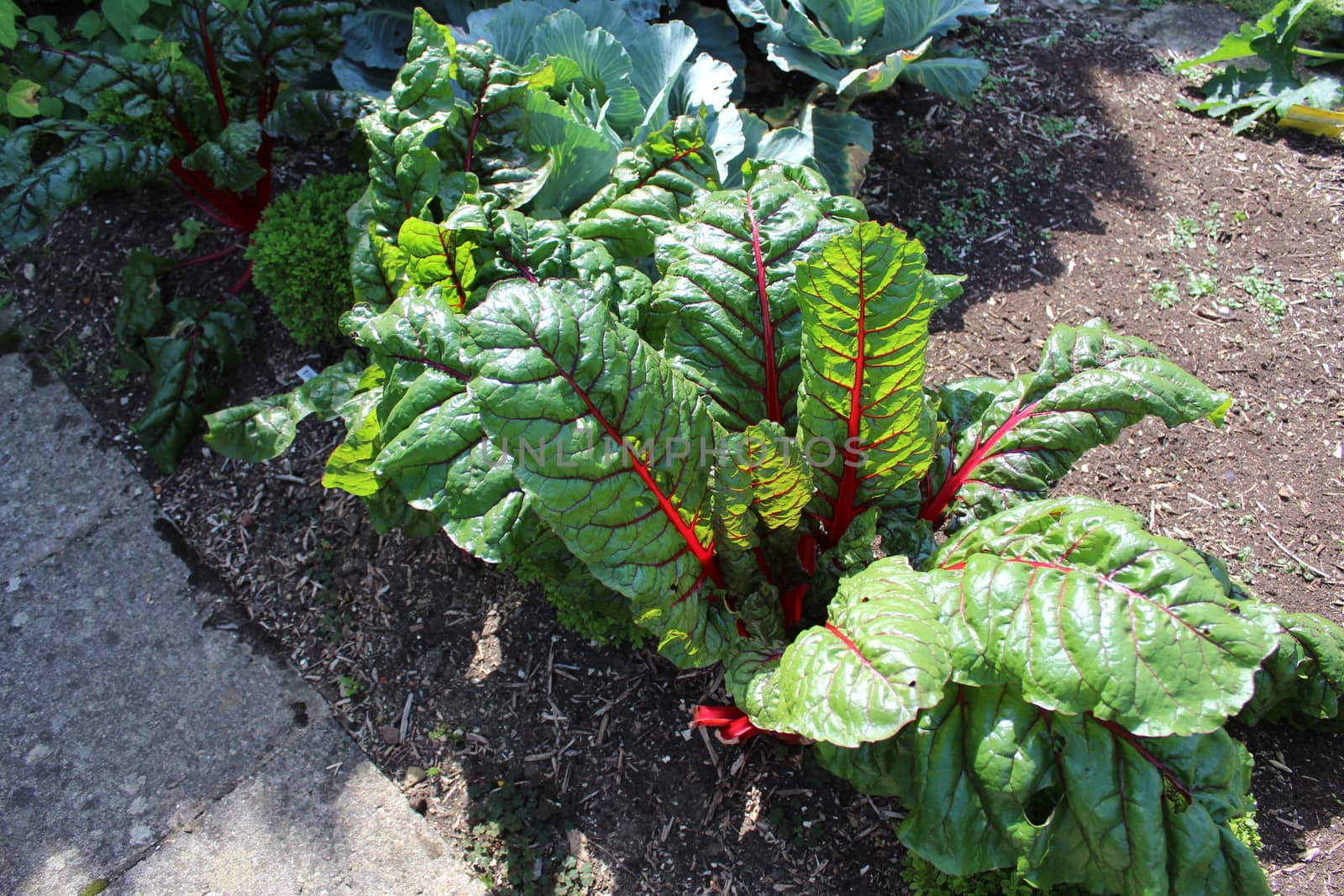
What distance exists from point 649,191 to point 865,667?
1477 mm

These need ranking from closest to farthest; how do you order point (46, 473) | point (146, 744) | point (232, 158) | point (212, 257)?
1. point (146, 744)
2. point (232, 158)
3. point (46, 473)
4. point (212, 257)

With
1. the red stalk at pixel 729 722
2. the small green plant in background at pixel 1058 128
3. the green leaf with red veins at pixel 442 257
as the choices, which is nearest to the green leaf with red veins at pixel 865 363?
the red stalk at pixel 729 722

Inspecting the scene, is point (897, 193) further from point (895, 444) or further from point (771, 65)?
point (895, 444)

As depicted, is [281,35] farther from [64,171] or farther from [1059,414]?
[1059,414]

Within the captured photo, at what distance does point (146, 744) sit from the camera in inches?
107

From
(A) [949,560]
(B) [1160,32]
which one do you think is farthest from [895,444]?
(B) [1160,32]

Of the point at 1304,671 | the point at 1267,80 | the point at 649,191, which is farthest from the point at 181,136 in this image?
the point at 1267,80

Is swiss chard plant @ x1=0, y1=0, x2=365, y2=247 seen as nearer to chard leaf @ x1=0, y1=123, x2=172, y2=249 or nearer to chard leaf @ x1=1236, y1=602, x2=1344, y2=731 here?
chard leaf @ x1=0, y1=123, x2=172, y2=249

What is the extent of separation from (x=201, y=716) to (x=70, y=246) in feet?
6.71

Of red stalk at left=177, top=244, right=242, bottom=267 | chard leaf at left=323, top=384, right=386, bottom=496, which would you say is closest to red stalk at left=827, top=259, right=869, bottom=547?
chard leaf at left=323, top=384, right=386, bottom=496

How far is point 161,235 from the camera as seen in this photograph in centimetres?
365

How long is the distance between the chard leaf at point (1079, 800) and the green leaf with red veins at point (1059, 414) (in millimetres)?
663

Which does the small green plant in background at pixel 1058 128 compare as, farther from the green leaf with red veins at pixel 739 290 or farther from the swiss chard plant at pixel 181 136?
the swiss chard plant at pixel 181 136

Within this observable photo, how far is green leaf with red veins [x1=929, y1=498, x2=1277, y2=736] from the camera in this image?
5.31 ft
